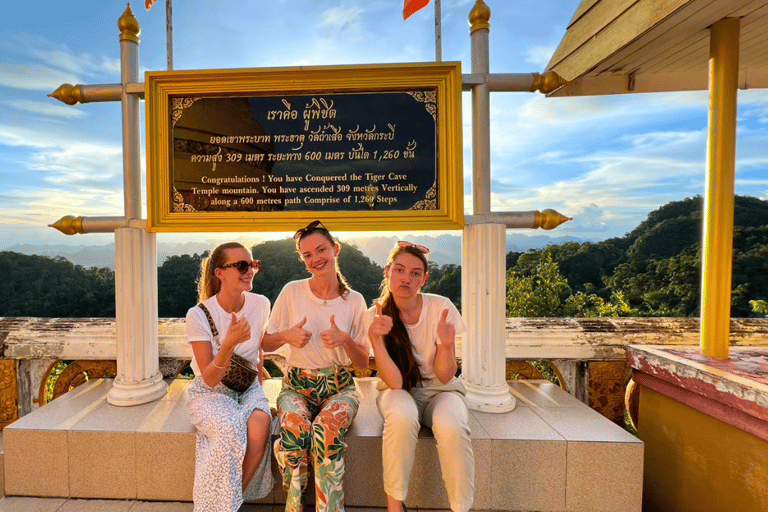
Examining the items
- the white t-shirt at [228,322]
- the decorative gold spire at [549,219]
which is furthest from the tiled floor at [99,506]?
the decorative gold spire at [549,219]

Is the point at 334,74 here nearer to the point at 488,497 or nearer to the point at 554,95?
the point at 554,95

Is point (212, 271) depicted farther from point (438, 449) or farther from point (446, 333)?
point (438, 449)

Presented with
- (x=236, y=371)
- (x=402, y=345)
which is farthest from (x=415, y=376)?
(x=236, y=371)

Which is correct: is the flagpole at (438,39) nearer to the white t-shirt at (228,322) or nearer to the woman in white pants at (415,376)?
the woman in white pants at (415,376)

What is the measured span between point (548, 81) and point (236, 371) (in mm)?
3068

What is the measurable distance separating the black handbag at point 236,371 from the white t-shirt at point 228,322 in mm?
21

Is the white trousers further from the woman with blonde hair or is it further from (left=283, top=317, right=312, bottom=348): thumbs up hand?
the woman with blonde hair

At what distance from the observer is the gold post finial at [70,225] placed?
116 inches

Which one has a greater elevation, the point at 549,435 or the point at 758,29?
the point at 758,29

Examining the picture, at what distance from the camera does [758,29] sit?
2.65 metres

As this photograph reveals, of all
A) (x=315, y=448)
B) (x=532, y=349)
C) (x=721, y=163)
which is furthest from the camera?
(x=532, y=349)

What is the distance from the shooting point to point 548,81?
2820 millimetres

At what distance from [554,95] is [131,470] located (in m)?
4.54

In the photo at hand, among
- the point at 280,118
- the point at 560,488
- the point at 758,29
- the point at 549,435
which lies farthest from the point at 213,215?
the point at 758,29
